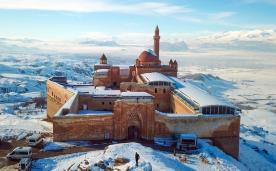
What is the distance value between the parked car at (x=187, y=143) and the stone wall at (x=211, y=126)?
221 centimetres

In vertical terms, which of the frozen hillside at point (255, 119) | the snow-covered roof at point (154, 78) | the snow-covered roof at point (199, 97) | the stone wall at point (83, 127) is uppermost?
the snow-covered roof at point (154, 78)

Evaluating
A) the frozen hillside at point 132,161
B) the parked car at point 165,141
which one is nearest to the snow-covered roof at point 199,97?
the parked car at point 165,141

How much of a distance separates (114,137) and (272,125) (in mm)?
50949

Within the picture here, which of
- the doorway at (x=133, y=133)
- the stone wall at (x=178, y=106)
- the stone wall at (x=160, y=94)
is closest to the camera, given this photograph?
the doorway at (x=133, y=133)

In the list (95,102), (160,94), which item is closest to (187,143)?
(95,102)

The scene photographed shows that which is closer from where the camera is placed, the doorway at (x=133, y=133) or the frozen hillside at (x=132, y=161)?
the frozen hillside at (x=132, y=161)

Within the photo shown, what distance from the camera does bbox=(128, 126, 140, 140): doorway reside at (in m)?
33.9

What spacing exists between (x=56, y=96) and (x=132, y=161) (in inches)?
1155

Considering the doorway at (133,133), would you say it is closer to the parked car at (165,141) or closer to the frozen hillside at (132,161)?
Answer: the parked car at (165,141)

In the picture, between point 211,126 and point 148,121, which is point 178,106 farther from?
point 148,121

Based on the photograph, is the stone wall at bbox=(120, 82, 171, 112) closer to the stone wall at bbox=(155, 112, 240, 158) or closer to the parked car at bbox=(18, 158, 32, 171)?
the stone wall at bbox=(155, 112, 240, 158)

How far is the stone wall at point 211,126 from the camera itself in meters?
33.6

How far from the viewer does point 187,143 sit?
1229 inches

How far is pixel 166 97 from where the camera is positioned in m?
47.8
